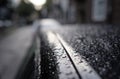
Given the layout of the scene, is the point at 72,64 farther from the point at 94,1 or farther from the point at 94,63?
the point at 94,1

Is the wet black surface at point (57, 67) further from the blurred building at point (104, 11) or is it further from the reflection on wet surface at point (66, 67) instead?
the blurred building at point (104, 11)

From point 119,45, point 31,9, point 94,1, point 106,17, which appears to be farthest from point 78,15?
point 31,9

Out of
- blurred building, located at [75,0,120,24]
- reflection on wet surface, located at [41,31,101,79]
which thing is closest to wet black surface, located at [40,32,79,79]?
reflection on wet surface, located at [41,31,101,79]

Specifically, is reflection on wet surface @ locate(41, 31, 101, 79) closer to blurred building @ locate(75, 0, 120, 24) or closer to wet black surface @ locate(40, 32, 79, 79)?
wet black surface @ locate(40, 32, 79, 79)

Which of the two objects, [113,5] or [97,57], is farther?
[113,5]

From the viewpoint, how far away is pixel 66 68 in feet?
4.36

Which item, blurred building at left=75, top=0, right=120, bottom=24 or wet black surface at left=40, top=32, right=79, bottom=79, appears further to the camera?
blurred building at left=75, top=0, right=120, bottom=24

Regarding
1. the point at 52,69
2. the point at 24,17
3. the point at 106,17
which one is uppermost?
the point at 52,69

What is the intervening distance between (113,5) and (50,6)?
68367 mm

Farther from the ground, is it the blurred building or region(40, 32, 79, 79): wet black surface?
region(40, 32, 79, 79): wet black surface

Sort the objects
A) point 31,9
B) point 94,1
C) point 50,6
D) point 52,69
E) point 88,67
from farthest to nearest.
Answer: point 50,6
point 31,9
point 94,1
point 52,69
point 88,67

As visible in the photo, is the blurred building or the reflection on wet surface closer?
the reflection on wet surface

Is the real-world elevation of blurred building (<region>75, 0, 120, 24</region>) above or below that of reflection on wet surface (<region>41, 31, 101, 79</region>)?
below

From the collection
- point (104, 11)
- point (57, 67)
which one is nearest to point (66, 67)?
point (57, 67)
